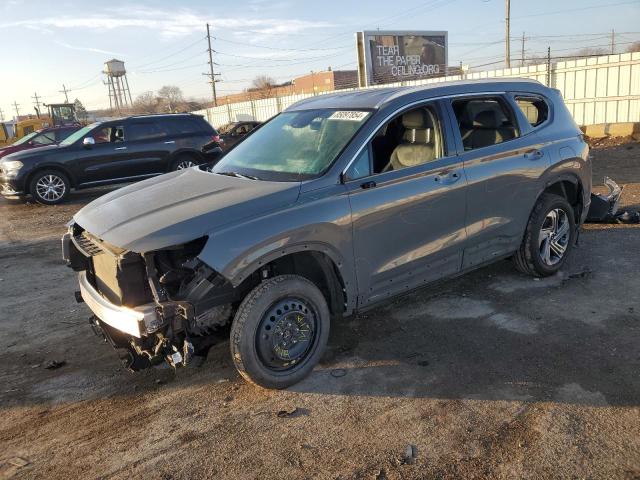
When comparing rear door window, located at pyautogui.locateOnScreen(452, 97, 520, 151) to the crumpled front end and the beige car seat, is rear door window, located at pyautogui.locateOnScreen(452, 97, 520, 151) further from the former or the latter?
the crumpled front end

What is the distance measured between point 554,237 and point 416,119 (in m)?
2.04

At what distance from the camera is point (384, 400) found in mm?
3338

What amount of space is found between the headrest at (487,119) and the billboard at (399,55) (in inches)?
915

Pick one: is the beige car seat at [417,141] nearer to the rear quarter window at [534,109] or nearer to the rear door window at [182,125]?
the rear quarter window at [534,109]

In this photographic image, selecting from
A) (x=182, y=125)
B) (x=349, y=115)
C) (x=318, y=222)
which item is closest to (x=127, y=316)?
(x=318, y=222)

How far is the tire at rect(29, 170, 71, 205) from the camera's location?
1158 cm

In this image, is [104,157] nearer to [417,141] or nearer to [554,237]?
[417,141]

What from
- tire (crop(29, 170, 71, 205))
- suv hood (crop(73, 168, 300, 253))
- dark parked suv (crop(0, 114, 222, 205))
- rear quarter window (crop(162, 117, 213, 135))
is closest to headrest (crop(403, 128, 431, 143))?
suv hood (crop(73, 168, 300, 253))

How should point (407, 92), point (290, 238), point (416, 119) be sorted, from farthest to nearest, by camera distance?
point (416, 119), point (407, 92), point (290, 238)

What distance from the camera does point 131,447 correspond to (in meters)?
3.02

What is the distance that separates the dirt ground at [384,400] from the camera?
9.18 feet

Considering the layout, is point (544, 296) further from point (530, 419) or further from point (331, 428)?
point (331, 428)

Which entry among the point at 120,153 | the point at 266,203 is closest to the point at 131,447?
the point at 266,203

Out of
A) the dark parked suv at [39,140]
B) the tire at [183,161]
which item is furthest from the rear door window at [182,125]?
the dark parked suv at [39,140]
